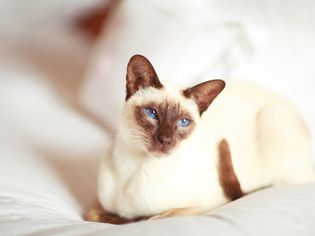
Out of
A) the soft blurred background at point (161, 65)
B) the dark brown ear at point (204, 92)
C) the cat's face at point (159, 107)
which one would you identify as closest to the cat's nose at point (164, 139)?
the cat's face at point (159, 107)

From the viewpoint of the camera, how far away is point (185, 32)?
143 cm

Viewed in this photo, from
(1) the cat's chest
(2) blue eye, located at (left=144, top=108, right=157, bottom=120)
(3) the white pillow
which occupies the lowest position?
(1) the cat's chest

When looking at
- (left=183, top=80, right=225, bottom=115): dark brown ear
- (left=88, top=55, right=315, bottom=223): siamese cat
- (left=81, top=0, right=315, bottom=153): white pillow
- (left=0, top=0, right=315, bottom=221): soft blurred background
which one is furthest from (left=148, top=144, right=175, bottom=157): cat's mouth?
(left=81, top=0, right=315, bottom=153): white pillow

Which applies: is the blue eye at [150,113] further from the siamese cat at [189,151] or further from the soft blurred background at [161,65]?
the soft blurred background at [161,65]

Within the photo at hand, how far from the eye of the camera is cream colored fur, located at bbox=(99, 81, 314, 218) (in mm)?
930

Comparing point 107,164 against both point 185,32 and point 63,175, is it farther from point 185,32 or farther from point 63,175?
point 185,32

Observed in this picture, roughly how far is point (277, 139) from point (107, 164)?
38 centimetres

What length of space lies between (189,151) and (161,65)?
50cm

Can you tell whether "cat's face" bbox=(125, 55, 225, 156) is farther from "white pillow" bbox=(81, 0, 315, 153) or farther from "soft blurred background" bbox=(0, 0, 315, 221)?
"white pillow" bbox=(81, 0, 315, 153)

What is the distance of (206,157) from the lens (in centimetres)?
97

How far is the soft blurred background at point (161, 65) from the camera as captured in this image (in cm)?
135

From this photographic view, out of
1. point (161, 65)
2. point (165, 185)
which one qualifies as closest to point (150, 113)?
point (165, 185)

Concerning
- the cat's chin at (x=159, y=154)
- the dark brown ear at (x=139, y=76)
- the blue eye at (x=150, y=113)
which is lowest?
the cat's chin at (x=159, y=154)

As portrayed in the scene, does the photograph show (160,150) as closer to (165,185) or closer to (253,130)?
(165,185)
